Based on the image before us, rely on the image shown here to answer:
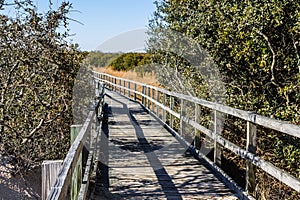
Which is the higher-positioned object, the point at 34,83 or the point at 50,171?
the point at 34,83

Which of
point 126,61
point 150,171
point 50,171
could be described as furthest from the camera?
A: point 126,61

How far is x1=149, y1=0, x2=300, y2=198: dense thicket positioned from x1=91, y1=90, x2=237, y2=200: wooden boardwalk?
158cm

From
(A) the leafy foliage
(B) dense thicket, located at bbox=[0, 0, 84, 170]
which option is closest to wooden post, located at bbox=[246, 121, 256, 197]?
(B) dense thicket, located at bbox=[0, 0, 84, 170]

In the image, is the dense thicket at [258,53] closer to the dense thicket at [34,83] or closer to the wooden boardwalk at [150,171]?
the wooden boardwalk at [150,171]

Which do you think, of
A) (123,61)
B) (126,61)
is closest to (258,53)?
(126,61)

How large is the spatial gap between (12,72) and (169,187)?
3033 millimetres

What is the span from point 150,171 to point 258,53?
3.55 metres

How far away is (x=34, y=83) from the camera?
6273 millimetres

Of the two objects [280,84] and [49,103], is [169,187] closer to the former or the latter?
[49,103]

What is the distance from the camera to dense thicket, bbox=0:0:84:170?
5.77 m

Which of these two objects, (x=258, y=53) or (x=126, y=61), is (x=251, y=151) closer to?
(x=258, y=53)

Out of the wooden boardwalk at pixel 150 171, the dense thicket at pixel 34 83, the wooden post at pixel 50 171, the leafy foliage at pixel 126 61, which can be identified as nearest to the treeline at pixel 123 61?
the leafy foliage at pixel 126 61

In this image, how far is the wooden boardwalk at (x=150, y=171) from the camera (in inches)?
169

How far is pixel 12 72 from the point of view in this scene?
5875 millimetres
